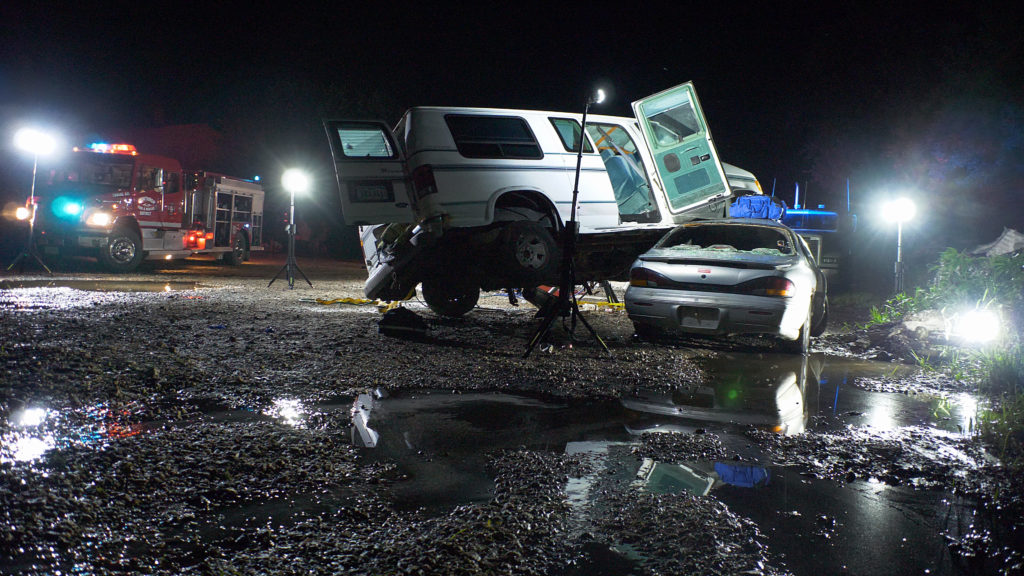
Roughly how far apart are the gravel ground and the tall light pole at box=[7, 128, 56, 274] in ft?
32.1

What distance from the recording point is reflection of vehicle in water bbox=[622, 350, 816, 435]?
4609 mm

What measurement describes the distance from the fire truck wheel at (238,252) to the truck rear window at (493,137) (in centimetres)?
1589

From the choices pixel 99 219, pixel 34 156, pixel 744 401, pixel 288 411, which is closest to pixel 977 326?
pixel 744 401

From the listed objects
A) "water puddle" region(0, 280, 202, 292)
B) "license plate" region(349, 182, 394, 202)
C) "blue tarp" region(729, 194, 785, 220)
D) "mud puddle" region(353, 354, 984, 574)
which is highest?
"blue tarp" region(729, 194, 785, 220)

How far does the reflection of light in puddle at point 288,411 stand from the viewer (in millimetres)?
4172

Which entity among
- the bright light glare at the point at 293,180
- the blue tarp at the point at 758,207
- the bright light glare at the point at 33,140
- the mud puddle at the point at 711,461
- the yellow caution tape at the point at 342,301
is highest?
the bright light glare at the point at 33,140

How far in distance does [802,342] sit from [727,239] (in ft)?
6.48

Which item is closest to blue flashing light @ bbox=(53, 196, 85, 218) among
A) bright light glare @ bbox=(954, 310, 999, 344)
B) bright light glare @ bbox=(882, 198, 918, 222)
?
bright light glare @ bbox=(954, 310, 999, 344)

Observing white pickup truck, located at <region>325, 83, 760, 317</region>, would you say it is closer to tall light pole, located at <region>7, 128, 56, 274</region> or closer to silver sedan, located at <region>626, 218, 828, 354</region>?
silver sedan, located at <region>626, 218, 828, 354</region>

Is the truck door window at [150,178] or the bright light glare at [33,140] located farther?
the truck door window at [150,178]

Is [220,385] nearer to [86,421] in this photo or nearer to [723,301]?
[86,421]

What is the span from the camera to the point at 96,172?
1658 cm

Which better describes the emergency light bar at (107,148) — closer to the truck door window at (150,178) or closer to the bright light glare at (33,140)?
the truck door window at (150,178)

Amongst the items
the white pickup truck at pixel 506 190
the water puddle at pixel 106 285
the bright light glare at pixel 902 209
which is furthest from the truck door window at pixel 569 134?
the water puddle at pixel 106 285
